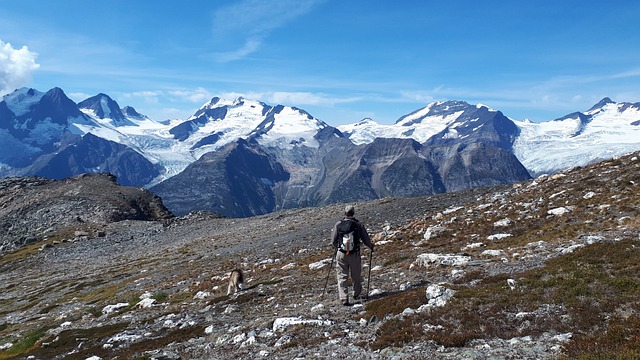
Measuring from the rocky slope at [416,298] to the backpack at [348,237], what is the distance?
2.48 meters

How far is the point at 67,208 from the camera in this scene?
122812 millimetres

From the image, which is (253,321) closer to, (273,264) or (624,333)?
(624,333)

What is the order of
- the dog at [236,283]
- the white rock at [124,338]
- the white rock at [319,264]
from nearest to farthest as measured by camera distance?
the white rock at [124,338], the dog at [236,283], the white rock at [319,264]

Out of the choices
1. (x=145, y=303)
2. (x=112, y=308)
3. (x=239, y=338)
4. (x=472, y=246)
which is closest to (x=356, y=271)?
(x=239, y=338)

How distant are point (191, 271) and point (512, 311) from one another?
35.6 m

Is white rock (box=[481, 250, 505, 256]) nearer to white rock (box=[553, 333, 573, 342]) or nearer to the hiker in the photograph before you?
the hiker

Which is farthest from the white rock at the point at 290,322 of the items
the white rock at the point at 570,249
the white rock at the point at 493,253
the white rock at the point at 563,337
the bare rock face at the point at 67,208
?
the bare rock face at the point at 67,208

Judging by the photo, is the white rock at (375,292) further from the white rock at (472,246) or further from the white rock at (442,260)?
the white rock at (472,246)

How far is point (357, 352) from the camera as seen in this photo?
14.5m

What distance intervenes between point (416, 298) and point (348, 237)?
4442 mm

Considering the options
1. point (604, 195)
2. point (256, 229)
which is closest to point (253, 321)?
point (604, 195)

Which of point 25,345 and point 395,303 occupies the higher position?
point 395,303

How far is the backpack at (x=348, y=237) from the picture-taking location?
70.1ft

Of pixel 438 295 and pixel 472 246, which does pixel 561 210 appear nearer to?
pixel 472 246
